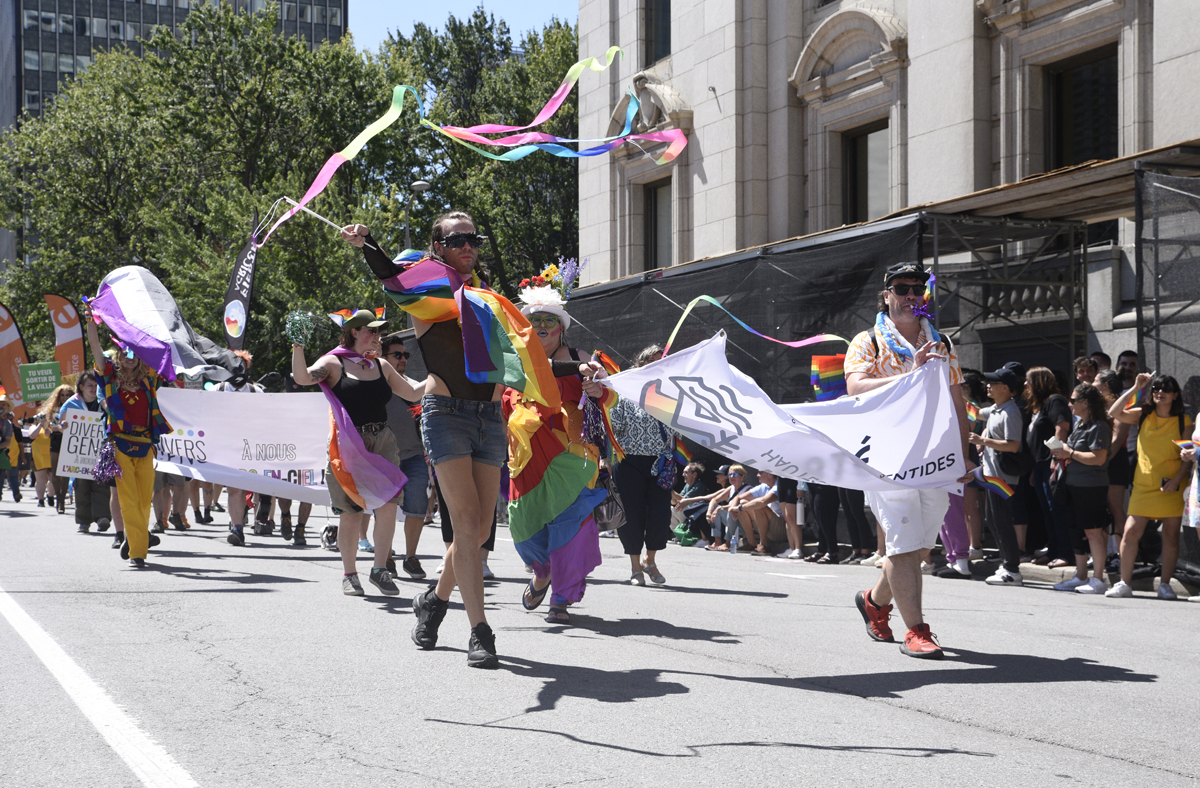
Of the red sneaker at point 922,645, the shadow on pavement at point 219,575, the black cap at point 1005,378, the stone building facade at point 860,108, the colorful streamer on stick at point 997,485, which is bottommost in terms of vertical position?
the shadow on pavement at point 219,575

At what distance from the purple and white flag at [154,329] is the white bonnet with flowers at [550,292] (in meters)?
4.01

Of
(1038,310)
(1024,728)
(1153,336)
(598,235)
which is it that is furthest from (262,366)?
(1024,728)

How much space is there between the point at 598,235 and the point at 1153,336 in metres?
15.8

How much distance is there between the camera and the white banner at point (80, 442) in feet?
48.7

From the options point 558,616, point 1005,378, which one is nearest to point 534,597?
point 558,616

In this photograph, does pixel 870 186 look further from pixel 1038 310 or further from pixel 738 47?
pixel 1038 310

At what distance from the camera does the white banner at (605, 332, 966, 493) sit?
20.4 ft

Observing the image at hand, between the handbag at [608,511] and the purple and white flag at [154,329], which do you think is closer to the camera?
the handbag at [608,511]

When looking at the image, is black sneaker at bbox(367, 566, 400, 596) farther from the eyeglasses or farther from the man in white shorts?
the man in white shorts

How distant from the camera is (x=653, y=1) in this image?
23.8 m

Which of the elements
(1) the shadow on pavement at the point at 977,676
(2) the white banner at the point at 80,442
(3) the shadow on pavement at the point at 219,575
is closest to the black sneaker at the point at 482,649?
(1) the shadow on pavement at the point at 977,676

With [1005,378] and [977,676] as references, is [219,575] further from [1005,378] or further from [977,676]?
[1005,378]

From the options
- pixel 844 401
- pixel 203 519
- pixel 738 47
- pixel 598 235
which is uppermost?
pixel 738 47

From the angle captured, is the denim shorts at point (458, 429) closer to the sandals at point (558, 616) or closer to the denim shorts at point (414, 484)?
the sandals at point (558, 616)
